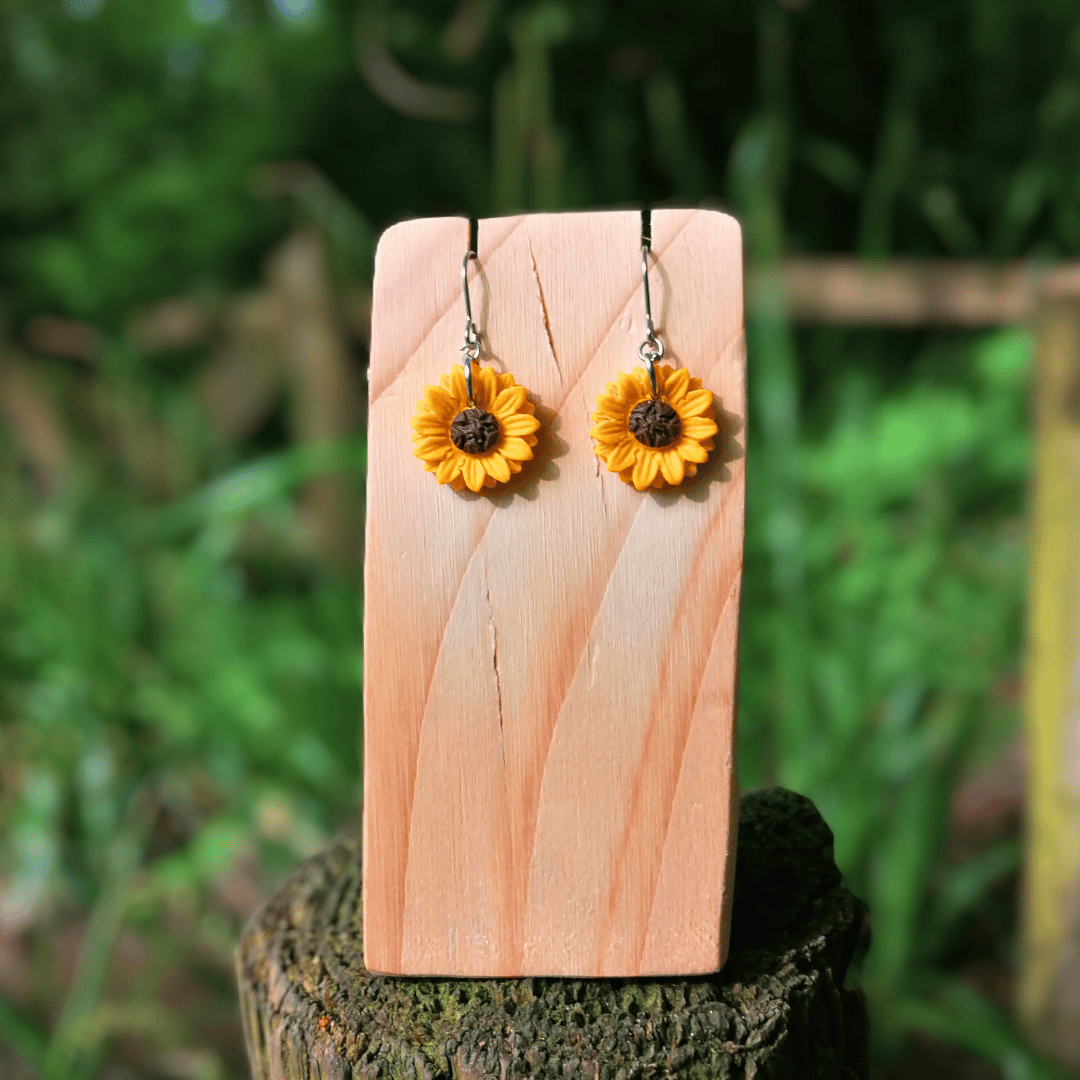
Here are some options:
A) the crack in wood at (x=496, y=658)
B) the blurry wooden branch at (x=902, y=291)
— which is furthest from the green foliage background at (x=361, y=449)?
the crack in wood at (x=496, y=658)

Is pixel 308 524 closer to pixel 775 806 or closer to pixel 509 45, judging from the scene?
pixel 509 45

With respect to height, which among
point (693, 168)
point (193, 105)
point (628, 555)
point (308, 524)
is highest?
point (193, 105)

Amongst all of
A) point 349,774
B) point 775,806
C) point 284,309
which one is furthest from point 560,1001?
point 284,309

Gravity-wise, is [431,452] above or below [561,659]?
above

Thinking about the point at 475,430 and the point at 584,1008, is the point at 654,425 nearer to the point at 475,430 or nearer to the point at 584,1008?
the point at 475,430

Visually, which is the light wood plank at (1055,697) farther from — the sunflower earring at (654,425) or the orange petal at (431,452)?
the orange petal at (431,452)

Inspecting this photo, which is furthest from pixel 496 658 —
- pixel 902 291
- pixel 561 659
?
pixel 902 291

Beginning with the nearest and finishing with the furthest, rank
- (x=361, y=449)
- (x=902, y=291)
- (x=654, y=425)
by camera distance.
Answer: (x=654, y=425)
(x=361, y=449)
(x=902, y=291)

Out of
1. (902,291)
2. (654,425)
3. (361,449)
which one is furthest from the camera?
(902,291)
